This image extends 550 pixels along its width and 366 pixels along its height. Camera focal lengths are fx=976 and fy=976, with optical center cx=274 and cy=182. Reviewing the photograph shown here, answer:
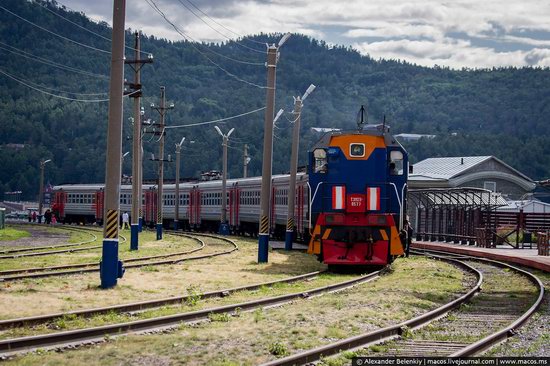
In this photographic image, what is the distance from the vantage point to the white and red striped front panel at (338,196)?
27203 mm

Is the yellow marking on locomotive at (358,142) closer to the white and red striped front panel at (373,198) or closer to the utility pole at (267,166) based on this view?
the white and red striped front panel at (373,198)

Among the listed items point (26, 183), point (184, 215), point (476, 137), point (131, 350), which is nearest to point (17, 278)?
point (131, 350)

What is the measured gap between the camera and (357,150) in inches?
1087

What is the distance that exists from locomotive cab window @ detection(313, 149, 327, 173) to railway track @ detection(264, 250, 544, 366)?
8.09 metres

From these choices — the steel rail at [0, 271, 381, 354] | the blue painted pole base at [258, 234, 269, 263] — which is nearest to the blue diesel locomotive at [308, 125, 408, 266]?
the blue painted pole base at [258, 234, 269, 263]

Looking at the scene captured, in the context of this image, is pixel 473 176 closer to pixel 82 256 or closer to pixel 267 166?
pixel 267 166

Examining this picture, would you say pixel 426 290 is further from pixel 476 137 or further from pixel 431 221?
pixel 476 137

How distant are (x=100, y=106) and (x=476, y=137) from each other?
257 ft

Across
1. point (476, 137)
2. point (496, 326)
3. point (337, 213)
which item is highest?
point (476, 137)

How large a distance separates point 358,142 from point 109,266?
29.9 feet

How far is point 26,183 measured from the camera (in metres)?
175

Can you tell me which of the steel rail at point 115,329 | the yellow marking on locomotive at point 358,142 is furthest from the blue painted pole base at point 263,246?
the steel rail at point 115,329

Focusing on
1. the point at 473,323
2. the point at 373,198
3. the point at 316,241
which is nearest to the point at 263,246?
the point at 316,241

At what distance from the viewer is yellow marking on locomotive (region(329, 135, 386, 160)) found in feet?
90.4
